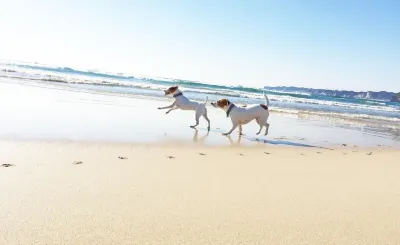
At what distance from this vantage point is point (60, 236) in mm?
2195

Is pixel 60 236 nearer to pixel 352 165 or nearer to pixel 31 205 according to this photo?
pixel 31 205

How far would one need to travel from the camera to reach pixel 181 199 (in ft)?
10.0

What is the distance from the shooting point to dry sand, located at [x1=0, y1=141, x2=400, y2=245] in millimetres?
2355

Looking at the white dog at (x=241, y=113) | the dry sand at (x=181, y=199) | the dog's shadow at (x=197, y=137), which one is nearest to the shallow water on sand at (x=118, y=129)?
the dog's shadow at (x=197, y=137)

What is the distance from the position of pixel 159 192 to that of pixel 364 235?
1658 mm

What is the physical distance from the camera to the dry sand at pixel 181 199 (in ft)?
7.73

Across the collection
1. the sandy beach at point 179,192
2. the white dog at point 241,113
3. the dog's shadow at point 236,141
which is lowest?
the dog's shadow at point 236,141

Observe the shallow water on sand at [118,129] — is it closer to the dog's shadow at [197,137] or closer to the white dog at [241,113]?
the dog's shadow at [197,137]

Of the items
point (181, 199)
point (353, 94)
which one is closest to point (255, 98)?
point (181, 199)

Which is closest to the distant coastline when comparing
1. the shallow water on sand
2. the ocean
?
the ocean

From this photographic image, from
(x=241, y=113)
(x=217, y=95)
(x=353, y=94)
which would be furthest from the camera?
(x=353, y=94)

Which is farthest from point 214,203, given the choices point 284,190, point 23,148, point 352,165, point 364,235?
point 352,165

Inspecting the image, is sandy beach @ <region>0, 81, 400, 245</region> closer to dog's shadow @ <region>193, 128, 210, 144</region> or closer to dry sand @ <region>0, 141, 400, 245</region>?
dry sand @ <region>0, 141, 400, 245</region>

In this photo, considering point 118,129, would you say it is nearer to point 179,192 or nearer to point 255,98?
point 179,192
